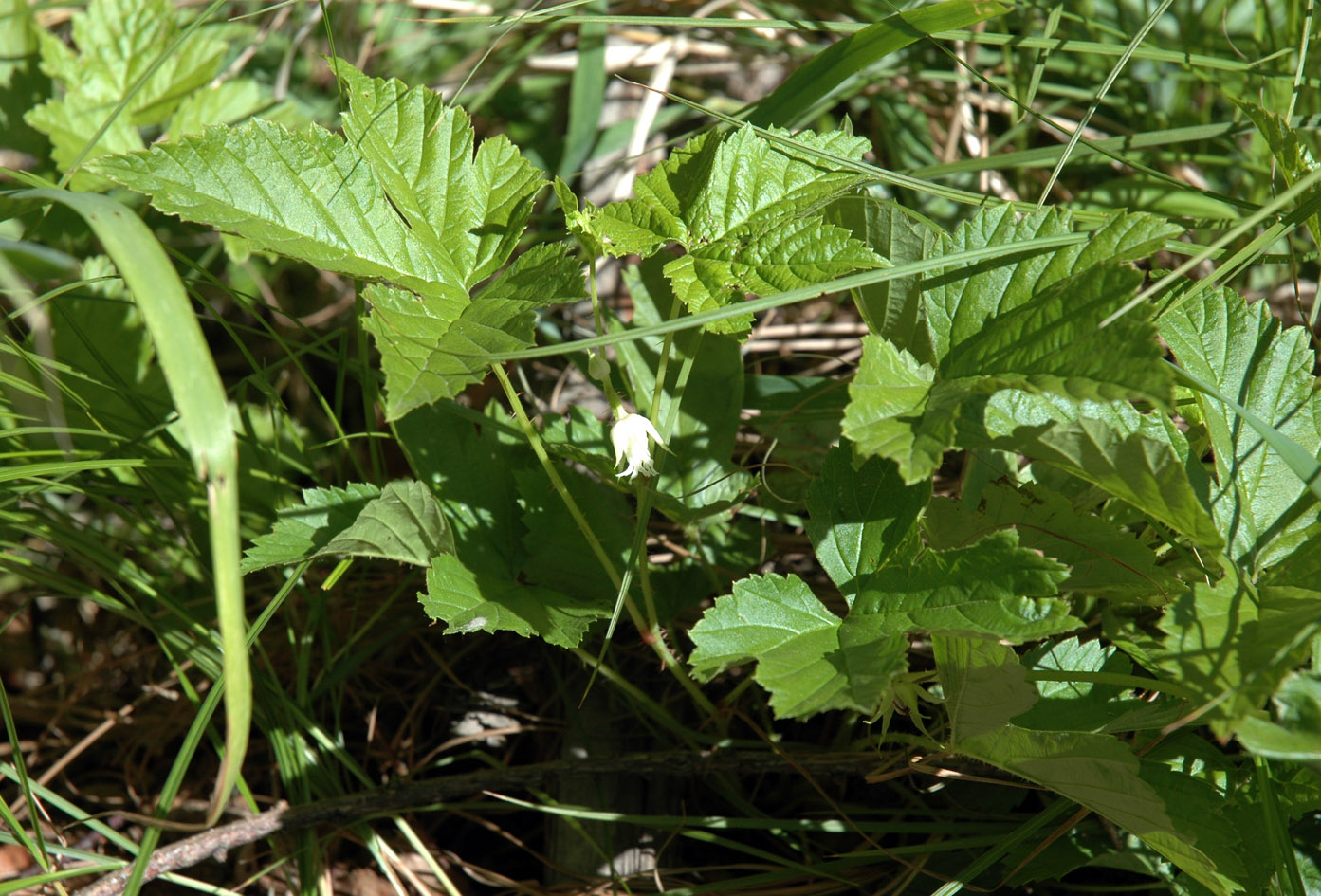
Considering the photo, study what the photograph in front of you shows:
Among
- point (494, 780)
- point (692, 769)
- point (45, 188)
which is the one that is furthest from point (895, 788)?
point (45, 188)

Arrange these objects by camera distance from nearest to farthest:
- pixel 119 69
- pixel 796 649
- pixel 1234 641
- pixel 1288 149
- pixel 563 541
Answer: pixel 1234 641, pixel 796 649, pixel 1288 149, pixel 563 541, pixel 119 69

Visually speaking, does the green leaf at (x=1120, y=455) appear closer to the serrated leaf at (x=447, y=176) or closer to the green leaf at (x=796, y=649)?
the green leaf at (x=796, y=649)

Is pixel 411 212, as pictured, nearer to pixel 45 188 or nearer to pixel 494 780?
pixel 45 188

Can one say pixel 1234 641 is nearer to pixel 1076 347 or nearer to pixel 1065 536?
pixel 1065 536

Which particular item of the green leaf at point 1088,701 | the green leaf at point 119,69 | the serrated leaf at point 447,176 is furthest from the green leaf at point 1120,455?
the green leaf at point 119,69

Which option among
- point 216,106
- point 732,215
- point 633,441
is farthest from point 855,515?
point 216,106

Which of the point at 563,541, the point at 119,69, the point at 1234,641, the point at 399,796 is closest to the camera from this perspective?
the point at 1234,641
